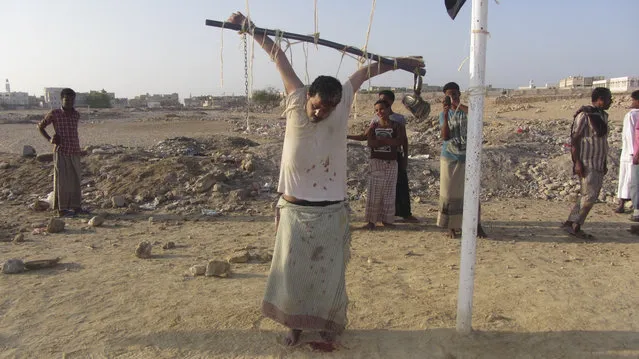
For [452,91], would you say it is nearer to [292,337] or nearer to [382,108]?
[382,108]

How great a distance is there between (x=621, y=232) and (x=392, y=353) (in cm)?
429

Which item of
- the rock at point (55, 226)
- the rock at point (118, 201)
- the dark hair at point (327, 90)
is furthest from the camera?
the rock at point (118, 201)

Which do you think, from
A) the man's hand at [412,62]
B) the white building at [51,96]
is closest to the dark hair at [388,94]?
the man's hand at [412,62]

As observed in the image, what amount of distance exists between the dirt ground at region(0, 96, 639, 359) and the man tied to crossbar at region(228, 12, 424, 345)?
26 cm

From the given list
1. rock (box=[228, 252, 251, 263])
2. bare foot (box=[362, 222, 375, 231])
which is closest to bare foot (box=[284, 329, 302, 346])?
rock (box=[228, 252, 251, 263])

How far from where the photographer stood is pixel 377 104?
5.57m

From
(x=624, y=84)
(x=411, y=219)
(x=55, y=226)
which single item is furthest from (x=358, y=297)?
(x=624, y=84)

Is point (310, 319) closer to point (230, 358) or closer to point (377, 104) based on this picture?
point (230, 358)

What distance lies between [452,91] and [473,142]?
254 centimetres

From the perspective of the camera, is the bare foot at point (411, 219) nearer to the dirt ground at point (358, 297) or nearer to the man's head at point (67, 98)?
the dirt ground at point (358, 297)

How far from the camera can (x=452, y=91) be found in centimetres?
510

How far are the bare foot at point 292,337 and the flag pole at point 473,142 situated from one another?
3.35 ft

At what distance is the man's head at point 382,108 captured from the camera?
18.2 ft

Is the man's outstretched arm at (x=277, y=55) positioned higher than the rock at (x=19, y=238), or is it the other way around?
the man's outstretched arm at (x=277, y=55)
